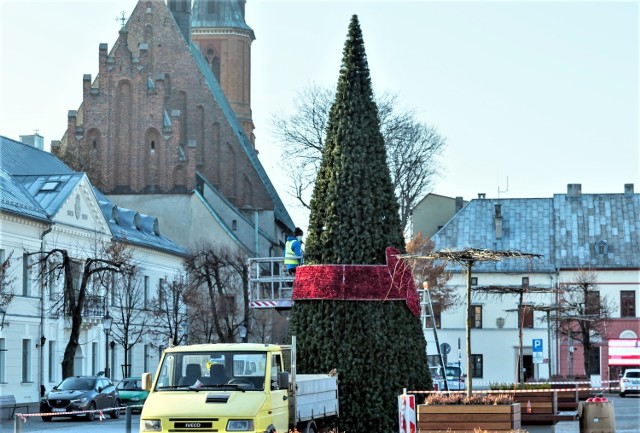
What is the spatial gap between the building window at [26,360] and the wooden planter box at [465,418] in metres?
34.1

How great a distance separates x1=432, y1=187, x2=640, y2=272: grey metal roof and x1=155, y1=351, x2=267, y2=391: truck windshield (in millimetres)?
59146

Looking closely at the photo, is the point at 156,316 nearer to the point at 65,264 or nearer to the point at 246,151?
the point at 65,264

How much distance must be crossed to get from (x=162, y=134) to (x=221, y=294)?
18687mm

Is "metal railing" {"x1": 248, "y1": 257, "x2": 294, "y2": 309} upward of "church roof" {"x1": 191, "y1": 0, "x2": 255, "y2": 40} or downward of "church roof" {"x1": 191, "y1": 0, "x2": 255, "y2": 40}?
downward

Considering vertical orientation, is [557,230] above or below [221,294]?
above

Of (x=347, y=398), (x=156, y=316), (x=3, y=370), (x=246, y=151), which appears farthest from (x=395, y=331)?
(x=246, y=151)

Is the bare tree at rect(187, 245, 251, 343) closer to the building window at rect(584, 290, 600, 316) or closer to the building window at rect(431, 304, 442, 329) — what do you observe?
the building window at rect(431, 304, 442, 329)

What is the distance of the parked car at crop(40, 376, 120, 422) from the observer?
3969cm

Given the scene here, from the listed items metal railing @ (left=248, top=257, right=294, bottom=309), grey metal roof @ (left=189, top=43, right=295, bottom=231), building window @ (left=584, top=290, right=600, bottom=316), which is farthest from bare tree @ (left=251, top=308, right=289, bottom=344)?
metal railing @ (left=248, top=257, right=294, bottom=309)

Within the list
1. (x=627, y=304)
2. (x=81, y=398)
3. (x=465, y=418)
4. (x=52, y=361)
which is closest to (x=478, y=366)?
(x=627, y=304)

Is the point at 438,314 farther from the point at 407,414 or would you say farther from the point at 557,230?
the point at 407,414

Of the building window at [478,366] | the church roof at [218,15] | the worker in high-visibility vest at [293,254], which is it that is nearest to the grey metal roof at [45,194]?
the building window at [478,366]

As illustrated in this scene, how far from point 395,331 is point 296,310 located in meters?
1.75

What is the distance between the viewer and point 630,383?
208 feet
